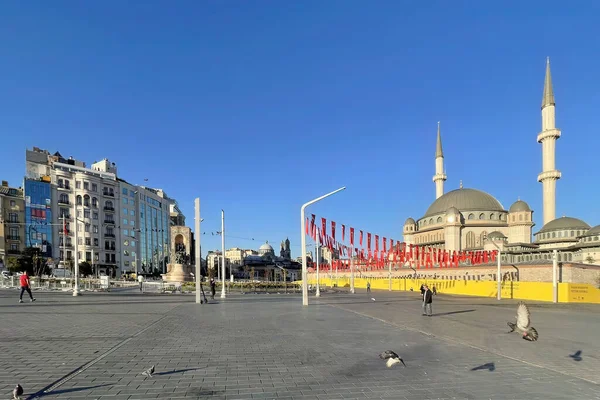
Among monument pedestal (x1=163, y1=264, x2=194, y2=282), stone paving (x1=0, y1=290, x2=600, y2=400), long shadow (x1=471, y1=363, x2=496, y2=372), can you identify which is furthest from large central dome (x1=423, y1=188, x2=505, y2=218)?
long shadow (x1=471, y1=363, x2=496, y2=372)

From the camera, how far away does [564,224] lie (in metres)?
69.8

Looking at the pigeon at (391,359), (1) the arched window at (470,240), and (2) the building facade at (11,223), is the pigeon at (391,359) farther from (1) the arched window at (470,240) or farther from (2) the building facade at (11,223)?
(1) the arched window at (470,240)

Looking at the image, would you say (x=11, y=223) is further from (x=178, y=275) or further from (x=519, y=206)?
(x=519, y=206)

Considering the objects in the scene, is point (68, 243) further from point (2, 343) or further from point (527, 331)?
point (527, 331)

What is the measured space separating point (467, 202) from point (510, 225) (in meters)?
11.2

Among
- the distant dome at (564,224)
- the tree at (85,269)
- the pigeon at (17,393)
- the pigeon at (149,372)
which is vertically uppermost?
the pigeon at (17,393)

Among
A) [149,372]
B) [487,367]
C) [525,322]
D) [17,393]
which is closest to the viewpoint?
[17,393]

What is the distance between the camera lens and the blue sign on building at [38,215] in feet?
241

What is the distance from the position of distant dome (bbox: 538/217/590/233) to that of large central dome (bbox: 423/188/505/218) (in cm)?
2001

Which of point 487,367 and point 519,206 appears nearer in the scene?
point 487,367

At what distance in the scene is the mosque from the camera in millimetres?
60188

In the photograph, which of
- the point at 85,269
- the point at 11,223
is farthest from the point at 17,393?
the point at 11,223

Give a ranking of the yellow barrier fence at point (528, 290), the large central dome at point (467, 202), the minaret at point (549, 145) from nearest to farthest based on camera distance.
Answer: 1. the yellow barrier fence at point (528, 290)
2. the minaret at point (549, 145)
3. the large central dome at point (467, 202)

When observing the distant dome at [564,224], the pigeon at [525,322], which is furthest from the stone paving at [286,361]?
the distant dome at [564,224]
